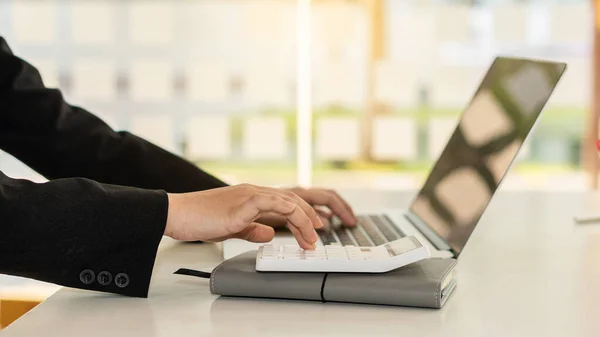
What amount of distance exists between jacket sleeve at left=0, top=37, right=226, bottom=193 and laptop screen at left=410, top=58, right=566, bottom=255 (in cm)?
38

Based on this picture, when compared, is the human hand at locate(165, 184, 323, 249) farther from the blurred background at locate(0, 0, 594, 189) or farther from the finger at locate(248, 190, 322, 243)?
the blurred background at locate(0, 0, 594, 189)

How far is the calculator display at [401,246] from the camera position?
102 centimetres

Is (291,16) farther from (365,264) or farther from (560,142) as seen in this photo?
(365,264)

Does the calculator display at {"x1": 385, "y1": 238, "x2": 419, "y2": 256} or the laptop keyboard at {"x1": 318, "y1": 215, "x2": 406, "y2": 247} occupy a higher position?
the calculator display at {"x1": 385, "y1": 238, "x2": 419, "y2": 256}

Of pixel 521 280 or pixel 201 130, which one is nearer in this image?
pixel 521 280

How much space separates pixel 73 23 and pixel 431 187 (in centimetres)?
264

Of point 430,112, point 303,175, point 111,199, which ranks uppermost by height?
point 111,199

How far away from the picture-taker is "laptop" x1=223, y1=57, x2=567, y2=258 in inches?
48.6

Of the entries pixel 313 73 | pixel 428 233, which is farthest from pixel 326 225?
pixel 313 73

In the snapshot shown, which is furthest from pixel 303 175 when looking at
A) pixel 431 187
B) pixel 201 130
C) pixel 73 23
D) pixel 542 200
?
pixel 431 187

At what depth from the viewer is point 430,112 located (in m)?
3.79

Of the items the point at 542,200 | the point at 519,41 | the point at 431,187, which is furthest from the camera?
the point at 519,41

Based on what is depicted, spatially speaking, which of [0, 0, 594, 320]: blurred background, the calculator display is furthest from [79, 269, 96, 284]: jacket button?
[0, 0, 594, 320]: blurred background

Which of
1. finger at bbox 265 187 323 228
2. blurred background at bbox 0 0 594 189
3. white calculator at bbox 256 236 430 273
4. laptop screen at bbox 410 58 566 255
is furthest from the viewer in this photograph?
blurred background at bbox 0 0 594 189
